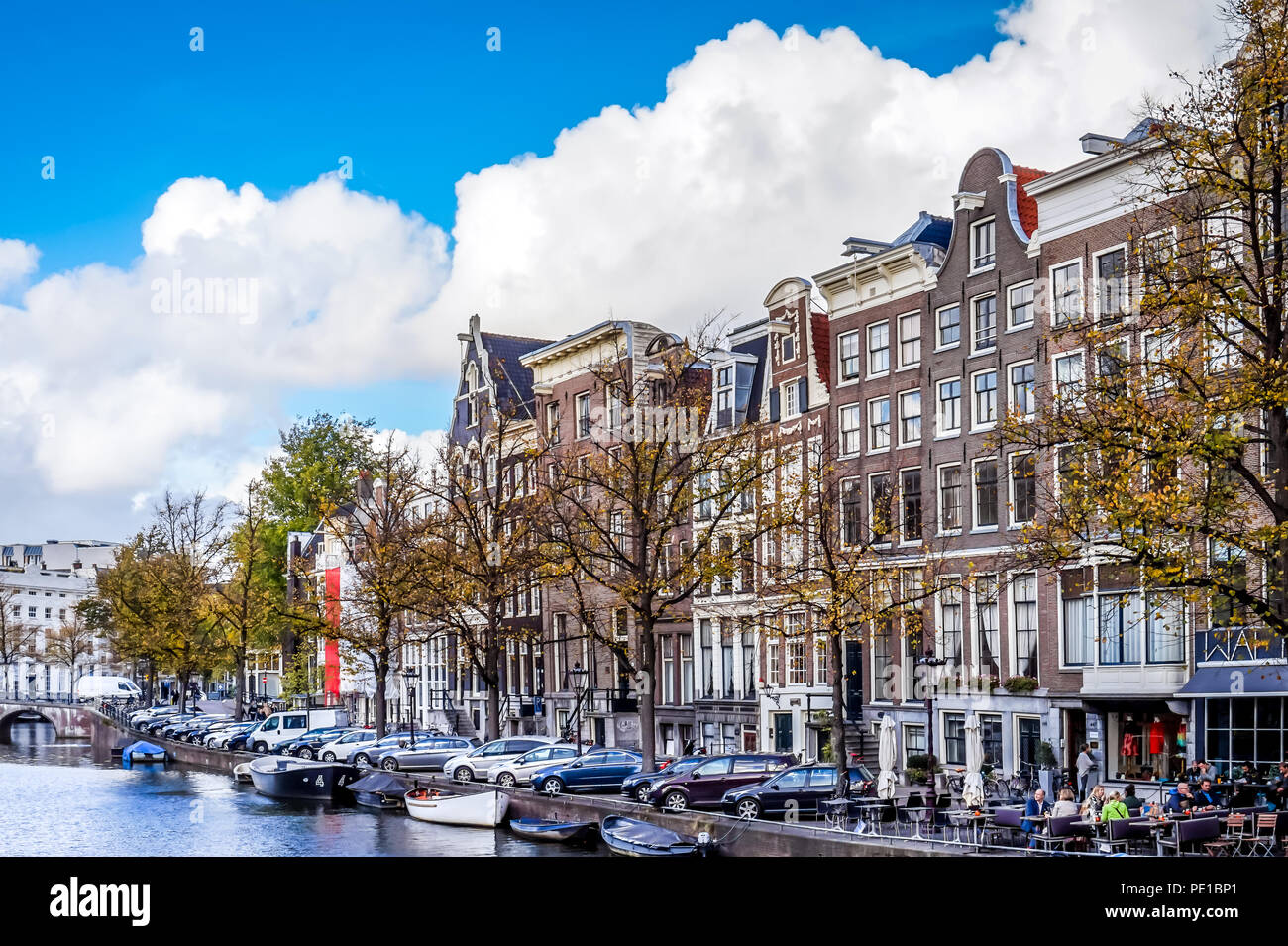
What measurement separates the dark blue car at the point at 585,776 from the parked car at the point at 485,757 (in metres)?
4.58

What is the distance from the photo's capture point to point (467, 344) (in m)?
84.4

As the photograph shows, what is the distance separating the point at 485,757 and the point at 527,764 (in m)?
2.70

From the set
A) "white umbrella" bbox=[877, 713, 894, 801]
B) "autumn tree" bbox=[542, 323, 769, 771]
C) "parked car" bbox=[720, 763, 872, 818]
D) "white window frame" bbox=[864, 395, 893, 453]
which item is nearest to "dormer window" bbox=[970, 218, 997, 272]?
"white window frame" bbox=[864, 395, 893, 453]

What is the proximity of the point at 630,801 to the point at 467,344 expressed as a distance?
4611 cm

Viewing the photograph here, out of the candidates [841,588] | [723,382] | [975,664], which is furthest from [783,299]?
[841,588]

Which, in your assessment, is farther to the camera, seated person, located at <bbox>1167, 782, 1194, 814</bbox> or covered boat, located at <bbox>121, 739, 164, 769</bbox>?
covered boat, located at <bbox>121, 739, 164, 769</bbox>

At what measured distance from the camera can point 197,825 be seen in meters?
51.2

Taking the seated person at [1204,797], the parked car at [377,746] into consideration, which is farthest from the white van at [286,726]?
the seated person at [1204,797]

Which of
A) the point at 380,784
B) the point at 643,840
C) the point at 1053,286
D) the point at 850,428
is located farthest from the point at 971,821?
the point at 380,784

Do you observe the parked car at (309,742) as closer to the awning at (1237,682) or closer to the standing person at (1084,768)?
the standing person at (1084,768)

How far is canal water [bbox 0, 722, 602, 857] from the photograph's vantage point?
142 feet

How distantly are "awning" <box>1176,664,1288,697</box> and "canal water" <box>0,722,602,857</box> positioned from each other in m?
17.0

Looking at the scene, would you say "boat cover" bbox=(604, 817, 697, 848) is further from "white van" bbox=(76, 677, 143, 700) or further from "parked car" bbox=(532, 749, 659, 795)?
"white van" bbox=(76, 677, 143, 700)
